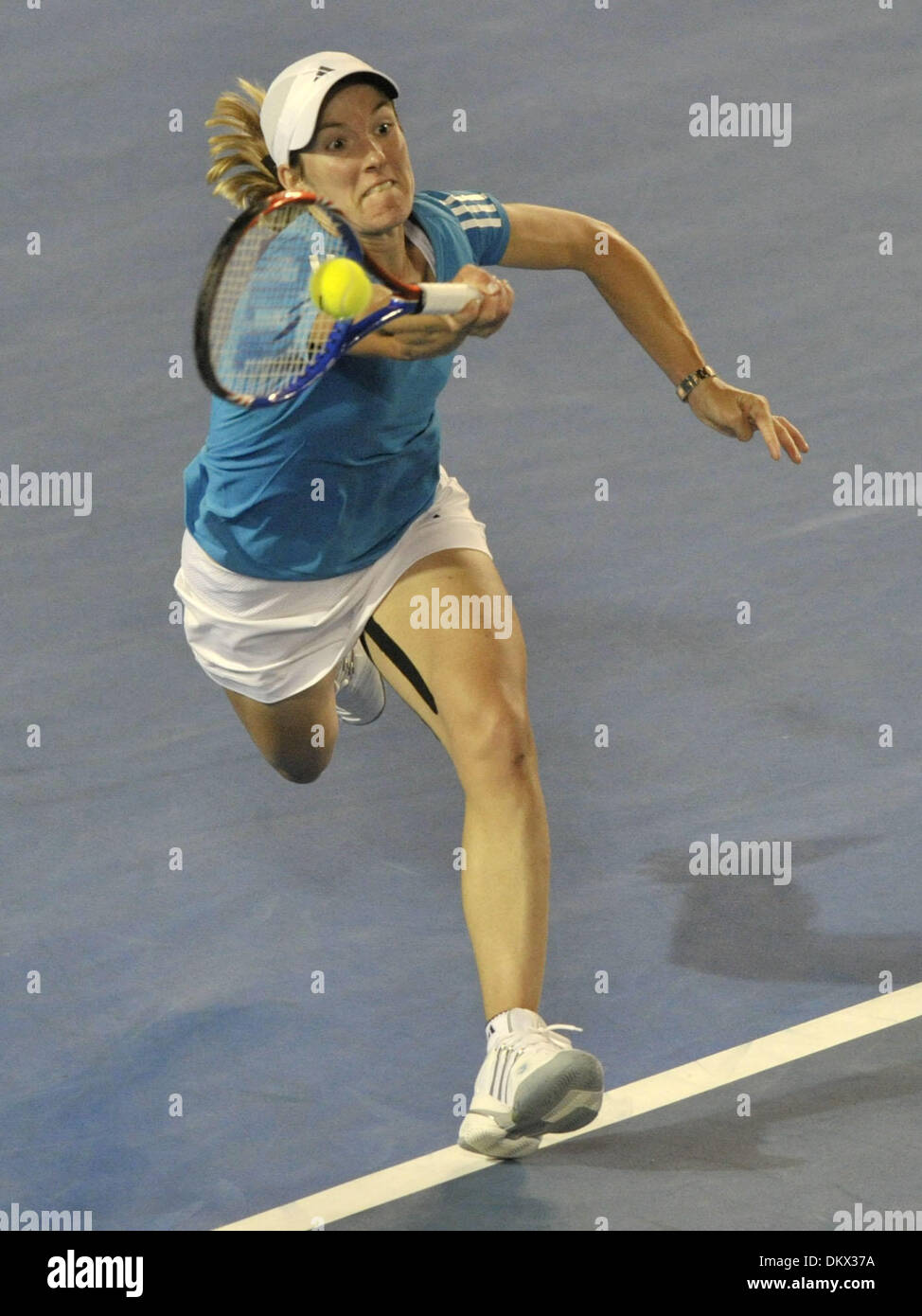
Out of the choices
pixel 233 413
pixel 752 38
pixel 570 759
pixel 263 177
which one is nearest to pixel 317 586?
pixel 233 413

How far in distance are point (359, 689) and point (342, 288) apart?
80.4 inches

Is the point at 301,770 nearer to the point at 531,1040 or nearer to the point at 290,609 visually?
the point at 290,609

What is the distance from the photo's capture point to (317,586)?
504 cm

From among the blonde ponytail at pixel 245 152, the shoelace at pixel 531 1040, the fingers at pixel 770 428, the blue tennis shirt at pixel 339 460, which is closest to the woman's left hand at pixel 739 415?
the fingers at pixel 770 428

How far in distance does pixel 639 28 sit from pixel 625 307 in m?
5.77

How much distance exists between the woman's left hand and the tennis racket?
104cm

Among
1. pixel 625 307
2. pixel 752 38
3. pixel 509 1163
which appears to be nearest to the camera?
pixel 509 1163

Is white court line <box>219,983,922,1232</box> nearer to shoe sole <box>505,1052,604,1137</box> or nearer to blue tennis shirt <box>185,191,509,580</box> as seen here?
shoe sole <box>505,1052,604,1137</box>

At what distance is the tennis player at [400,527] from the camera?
443 cm

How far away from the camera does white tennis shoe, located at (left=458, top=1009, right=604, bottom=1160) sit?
4.26 m

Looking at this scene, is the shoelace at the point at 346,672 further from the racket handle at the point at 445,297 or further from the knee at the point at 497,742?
the racket handle at the point at 445,297

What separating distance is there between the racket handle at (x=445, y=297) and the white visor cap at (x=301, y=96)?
1.79 feet

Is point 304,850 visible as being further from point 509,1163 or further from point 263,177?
point 263,177

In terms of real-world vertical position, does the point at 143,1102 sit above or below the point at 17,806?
below
